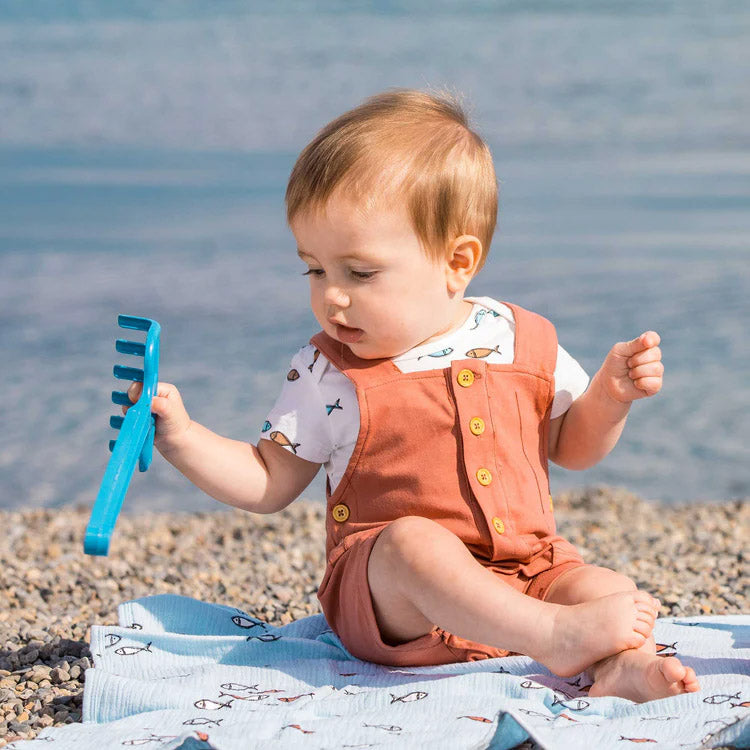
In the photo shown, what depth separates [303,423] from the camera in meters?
2.50

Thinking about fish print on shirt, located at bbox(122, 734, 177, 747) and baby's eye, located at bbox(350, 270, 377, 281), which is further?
baby's eye, located at bbox(350, 270, 377, 281)

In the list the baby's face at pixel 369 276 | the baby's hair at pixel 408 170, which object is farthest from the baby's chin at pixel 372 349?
the baby's hair at pixel 408 170

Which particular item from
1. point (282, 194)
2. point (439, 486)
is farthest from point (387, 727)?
point (282, 194)

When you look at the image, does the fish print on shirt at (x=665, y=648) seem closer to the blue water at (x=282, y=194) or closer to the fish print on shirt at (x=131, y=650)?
the fish print on shirt at (x=131, y=650)

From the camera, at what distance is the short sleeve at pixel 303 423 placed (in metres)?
2.49

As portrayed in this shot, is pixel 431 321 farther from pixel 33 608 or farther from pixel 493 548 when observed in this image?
pixel 33 608

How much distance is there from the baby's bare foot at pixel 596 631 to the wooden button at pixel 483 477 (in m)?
0.33

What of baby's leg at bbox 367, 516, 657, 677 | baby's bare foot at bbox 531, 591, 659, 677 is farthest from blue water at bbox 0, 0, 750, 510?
baby's bare foot at bbox 531, 591, 659, 677

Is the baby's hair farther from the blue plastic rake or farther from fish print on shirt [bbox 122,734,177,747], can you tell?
fish print on shirt [bbox 122,734,177,747]

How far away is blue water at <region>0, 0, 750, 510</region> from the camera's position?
571cm

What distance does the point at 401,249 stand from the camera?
2385 millimetres

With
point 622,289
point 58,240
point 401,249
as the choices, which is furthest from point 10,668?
point 58,240

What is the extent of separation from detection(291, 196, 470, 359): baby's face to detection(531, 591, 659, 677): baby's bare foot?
0.69m

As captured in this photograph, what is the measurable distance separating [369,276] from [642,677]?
0.94m
